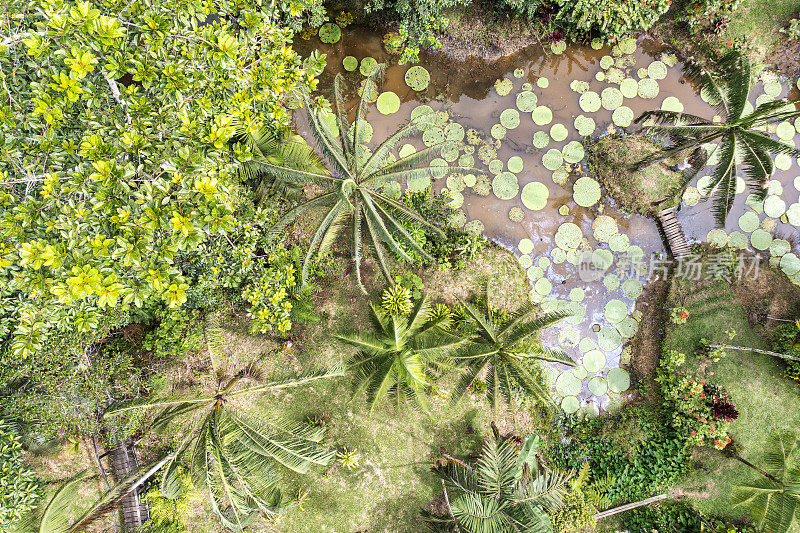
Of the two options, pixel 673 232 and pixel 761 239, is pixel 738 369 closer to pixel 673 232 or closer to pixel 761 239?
pixel 761 239

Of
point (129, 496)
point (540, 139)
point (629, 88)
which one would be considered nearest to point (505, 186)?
point (540, 139)

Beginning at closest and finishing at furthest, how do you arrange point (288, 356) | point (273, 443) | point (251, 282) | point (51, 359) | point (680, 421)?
point (51, 359) → point (273, 443) → point (251, 282) → point (680, 421) → point (288, 356)

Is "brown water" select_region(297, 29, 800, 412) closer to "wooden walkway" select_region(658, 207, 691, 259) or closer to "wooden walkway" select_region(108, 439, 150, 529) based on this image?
"wooden walkway" select_region(658, 207, 691, 259)

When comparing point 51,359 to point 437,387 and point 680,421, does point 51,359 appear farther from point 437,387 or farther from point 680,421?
point 680,421

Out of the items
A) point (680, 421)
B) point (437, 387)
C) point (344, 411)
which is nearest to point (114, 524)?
point (344, 411)

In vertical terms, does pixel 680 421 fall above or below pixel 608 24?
below

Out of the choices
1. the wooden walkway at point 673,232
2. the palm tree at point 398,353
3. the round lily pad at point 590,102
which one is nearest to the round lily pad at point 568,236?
the wooden walkway at point 673,232

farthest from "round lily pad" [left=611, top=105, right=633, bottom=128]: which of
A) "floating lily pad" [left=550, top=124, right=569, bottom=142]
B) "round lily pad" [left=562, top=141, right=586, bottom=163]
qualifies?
"floating lily pad" [left=550, top=124, right=569, bottom=142]
